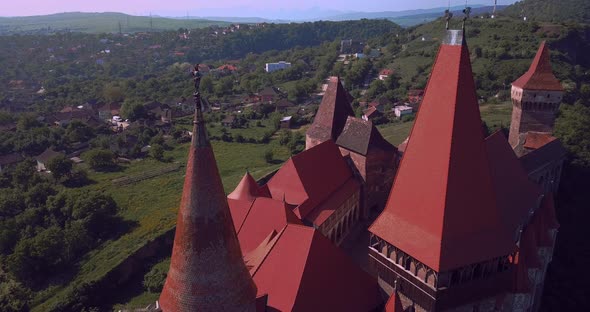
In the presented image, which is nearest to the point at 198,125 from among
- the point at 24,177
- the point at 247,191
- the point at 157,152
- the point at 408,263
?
the point at 408,263

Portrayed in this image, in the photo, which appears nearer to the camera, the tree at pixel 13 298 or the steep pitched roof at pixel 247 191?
the steep pitched roof at pixel 247 191

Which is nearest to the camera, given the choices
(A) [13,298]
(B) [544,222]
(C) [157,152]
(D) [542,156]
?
(B) [544,222]

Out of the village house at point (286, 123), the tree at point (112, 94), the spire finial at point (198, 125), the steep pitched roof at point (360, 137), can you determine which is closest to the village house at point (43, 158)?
the village house at point (286, 123)

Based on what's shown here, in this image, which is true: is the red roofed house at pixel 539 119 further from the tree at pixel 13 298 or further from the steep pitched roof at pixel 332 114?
the tree at pixel 13 298

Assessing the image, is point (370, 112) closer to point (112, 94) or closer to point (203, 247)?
point (203, 247)

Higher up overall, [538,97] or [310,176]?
[538,97]

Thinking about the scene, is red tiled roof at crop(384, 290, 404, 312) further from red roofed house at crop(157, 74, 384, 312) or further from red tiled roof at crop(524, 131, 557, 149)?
red tiled roof at crop(524, 131, 557, 149)

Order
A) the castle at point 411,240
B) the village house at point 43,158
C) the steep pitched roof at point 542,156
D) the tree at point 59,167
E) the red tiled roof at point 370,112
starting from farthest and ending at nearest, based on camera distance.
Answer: the red tiled roof at point 370,112, the village house at point 43,158, the tree at point 59,167, the steep pitched roof at point 542,156, the castle at point 411,240
